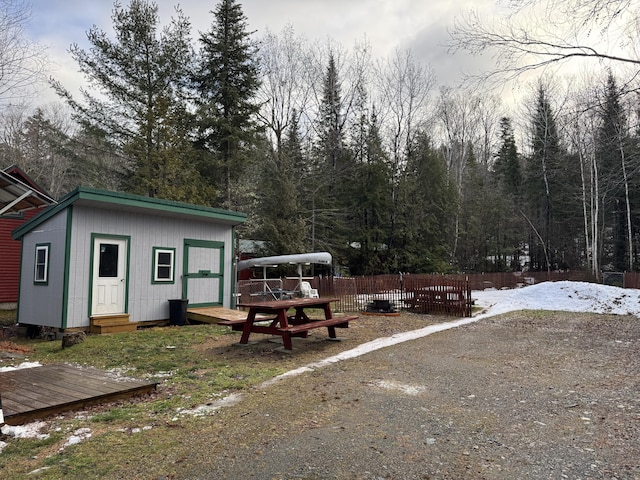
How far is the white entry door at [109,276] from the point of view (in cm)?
941

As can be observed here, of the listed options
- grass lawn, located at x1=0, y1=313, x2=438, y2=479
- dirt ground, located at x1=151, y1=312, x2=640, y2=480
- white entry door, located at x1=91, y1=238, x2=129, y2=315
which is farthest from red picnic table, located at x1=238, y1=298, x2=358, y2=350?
white entry door, located at x1=91, y1=238, x2=129, y2=315

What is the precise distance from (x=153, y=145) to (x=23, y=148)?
14.4 metres

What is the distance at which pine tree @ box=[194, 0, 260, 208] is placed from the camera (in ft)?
65.0

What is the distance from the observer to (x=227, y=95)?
20.6m

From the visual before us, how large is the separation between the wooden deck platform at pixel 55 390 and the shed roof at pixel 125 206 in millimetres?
4365

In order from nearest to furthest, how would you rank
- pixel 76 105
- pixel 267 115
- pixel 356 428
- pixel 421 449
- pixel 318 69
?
pixel 421 449 → pixel 356 428 → pixel 76 105 → pixel 267 115 → pixel 318 69

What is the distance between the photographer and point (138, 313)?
10.1 metres

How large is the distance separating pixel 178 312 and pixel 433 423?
8.20 meters

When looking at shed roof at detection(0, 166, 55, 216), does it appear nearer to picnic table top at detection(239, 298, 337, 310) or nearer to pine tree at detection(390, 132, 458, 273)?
picnic table top at detection(239, 298, 337, 310)

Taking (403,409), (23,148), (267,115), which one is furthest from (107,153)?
(403,409)

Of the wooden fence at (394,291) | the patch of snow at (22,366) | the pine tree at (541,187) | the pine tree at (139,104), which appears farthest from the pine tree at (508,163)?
the patch of snow at (22,366)

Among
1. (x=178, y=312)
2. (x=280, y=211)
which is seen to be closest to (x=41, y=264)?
(x=178, y=312)

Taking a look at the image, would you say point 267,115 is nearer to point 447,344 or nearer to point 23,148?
point 23,148

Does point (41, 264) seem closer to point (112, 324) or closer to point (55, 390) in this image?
point (112, 324)
